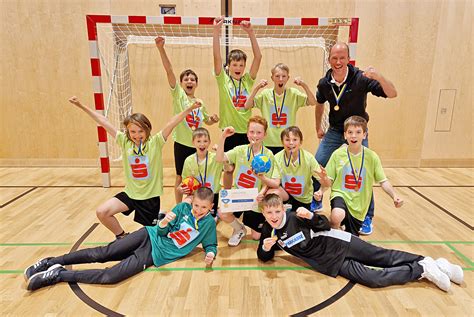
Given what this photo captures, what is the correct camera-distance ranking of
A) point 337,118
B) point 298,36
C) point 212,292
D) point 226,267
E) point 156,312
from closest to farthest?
1. point 156,312
2. point 212,292
3. point 226,267
4. point 337,118
5. point 298,36

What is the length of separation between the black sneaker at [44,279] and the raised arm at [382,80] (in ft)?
10.1

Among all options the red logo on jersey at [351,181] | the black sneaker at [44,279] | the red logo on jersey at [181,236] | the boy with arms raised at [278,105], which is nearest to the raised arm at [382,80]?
the boy with arms raised at [278,105]

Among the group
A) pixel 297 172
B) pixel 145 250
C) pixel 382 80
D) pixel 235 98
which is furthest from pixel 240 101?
pixel 145 250

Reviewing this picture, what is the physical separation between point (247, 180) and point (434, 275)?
1.71 meters

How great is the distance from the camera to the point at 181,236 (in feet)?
9.70

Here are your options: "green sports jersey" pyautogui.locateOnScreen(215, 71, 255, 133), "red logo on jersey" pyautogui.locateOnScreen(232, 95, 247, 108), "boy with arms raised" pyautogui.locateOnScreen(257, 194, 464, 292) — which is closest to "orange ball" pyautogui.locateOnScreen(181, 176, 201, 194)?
"boy with arms raised" pyautogui.locateOnScreen(257, 194, 464, 292)

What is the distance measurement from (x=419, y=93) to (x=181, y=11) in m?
4.20

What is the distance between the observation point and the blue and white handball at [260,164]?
10.0 ft

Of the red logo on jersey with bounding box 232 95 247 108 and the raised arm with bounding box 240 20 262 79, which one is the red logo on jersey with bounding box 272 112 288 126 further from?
the raised arm with bounding box 240 20 262 79

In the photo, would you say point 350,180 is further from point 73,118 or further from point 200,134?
point 73,118

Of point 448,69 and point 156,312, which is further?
point 448,69

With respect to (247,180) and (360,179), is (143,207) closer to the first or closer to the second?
(247,180)

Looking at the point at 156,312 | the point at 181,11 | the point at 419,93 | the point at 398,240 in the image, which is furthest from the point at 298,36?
the point at 156,312

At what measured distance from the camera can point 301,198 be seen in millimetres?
3424
